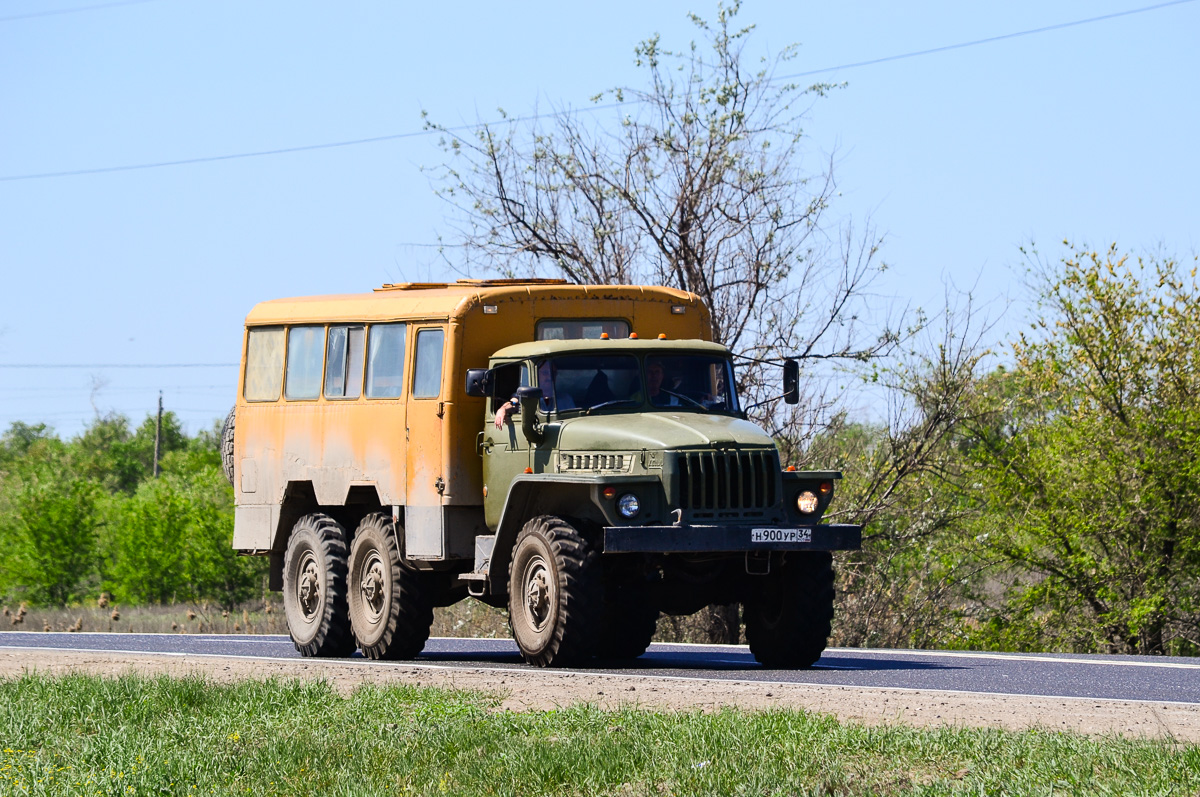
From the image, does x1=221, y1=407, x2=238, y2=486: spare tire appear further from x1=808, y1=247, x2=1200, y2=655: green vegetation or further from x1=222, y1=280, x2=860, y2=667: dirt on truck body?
x1=808, y1=247, x2=1200, y2=655: green vegetation

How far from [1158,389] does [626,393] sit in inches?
653

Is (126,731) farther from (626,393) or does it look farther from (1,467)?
(1,467)

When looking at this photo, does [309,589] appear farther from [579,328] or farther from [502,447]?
[579,328]

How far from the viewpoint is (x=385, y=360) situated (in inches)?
642

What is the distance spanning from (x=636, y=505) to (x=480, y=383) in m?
2.03

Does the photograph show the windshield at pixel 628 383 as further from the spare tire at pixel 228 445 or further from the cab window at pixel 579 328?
the spare tire at pixel 228 445

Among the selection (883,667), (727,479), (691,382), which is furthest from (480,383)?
(883,667)

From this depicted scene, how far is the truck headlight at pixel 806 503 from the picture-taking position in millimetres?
14641

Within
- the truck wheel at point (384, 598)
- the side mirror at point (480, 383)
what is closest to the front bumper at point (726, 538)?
the side mirror at point (480, 383)

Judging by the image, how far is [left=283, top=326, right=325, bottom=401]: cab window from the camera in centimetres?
1719

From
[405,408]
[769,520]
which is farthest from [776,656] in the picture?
[405,408]

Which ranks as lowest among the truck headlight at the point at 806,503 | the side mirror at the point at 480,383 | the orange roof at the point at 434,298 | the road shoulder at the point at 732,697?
the road shoulder at the point at 732,697

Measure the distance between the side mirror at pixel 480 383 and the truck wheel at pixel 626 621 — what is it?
2.02 meters

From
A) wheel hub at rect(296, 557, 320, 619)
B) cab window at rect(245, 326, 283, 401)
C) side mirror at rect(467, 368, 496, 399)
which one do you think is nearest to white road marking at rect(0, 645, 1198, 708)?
wheel hub at rect(296, 557, 320, 619)
